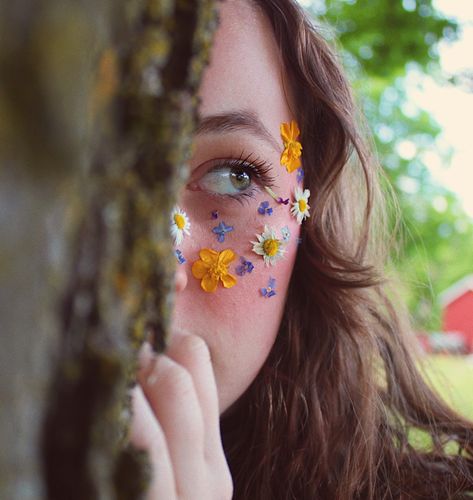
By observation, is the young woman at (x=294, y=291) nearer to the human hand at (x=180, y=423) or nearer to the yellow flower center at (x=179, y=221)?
the yellow flower center at (x=179, y=221)

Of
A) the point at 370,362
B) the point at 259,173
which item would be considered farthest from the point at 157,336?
the point at 370,362

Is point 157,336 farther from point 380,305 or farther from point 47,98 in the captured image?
point 380,305

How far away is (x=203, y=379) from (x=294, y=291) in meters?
0.91

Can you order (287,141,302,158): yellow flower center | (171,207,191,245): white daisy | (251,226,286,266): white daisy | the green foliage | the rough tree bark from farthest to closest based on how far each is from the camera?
the green foliage < (287,141,302,158): yellow flower center < (251,226,286,266): white daisy < (171,207,191,245): white daisy < the rough tree bark

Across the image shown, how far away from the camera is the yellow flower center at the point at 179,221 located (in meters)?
1.33

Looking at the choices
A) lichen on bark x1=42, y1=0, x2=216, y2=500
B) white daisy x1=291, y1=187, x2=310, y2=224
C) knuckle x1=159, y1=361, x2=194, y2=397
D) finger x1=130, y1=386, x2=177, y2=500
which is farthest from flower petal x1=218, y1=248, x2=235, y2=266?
lichen on bark x1=42, y1=0, x2=216, y2=500

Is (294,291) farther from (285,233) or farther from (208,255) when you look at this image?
(208,255)

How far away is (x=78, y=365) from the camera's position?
349mm

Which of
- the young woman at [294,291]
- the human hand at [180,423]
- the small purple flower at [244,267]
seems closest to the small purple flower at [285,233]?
the young woman at [294,291]

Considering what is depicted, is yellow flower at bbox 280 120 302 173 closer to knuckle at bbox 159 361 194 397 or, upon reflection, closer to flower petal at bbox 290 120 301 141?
flower petal at bbox 290 120 301 141

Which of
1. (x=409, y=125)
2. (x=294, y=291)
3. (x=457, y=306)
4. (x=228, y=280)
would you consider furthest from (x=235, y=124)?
(x=457, y=306)

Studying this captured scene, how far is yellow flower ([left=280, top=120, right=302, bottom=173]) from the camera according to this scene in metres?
1.53

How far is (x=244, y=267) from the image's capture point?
4.63 feet

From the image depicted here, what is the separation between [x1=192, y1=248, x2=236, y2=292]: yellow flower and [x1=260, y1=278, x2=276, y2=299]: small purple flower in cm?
9
